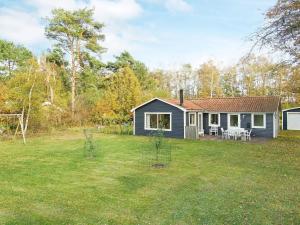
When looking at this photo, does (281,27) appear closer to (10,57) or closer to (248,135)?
(248,135)

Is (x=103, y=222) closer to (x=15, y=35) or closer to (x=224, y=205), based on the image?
(x=224, y=205)

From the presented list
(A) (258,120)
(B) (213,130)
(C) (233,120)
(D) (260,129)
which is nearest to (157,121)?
(B) (213,130)

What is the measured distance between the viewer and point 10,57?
3697 cm

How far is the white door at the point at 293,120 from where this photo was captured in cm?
2820

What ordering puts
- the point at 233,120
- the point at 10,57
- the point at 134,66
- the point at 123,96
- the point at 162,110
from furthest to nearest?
the point at 134,66, the point at 10,57, the point at 123,96, the point at 233,120, the point at 162,110

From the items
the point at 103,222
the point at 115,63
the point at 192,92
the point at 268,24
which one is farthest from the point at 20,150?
the point at 192,92

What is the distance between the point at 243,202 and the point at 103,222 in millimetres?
3175

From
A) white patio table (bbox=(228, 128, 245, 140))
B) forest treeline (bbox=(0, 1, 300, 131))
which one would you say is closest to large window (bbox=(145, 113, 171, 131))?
white patio table (bbox=(228, 128, 245, 140))

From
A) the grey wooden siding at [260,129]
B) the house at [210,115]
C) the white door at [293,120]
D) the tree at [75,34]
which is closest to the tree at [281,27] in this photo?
the house at [210,115]

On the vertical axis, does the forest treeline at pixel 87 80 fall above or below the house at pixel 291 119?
above

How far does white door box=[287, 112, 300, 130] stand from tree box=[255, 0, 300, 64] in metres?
20.8

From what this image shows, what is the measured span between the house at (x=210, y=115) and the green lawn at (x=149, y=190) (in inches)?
311

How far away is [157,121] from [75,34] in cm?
1627

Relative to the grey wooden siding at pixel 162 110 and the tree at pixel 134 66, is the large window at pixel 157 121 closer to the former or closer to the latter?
the grey wooden siding at pixel 162 110
